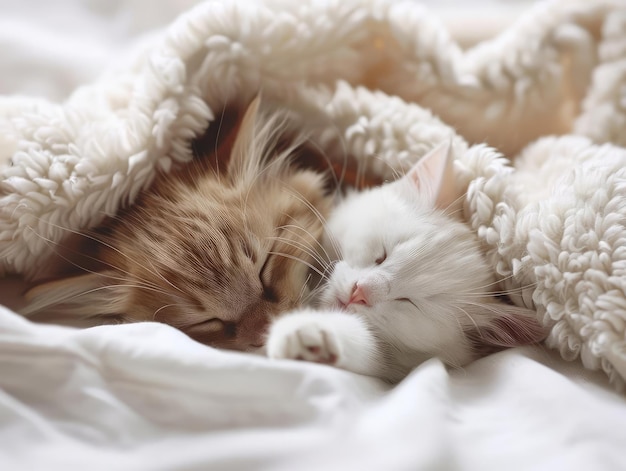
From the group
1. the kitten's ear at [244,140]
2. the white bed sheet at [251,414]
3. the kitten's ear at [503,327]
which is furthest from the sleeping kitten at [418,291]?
the kitten's ear at [244,140]

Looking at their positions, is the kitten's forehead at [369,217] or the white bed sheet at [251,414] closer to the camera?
the white bed sheet at [251,414]

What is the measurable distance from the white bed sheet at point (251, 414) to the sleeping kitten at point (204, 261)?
0.20 meters

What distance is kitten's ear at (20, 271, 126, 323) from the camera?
3.22 feet

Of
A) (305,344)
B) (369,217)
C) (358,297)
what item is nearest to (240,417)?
(305,344)

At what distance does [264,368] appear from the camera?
0.69 m

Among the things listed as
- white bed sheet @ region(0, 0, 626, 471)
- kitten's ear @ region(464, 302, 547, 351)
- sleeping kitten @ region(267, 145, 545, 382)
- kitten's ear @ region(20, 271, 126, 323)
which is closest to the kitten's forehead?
sleeping kitten @ region(267, 145, 545, 382)

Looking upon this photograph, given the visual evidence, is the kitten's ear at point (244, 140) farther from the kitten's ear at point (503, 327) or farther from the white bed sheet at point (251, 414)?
the kitten's ear at point (503, 327)

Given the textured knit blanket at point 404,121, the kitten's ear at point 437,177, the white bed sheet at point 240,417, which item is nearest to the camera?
the white bed sheet at point 240,417

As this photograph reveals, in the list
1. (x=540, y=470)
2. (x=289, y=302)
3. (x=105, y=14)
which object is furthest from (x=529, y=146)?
(x=105, y=14)

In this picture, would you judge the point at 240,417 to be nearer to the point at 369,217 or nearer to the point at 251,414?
the point at 251,414

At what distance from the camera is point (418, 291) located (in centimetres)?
98

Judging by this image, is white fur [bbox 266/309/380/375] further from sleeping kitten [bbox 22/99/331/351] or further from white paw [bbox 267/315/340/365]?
sleeping kitten [bbox 22/99/331/351]

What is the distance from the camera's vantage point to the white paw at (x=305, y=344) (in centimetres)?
81

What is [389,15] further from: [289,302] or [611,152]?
[289,302]
